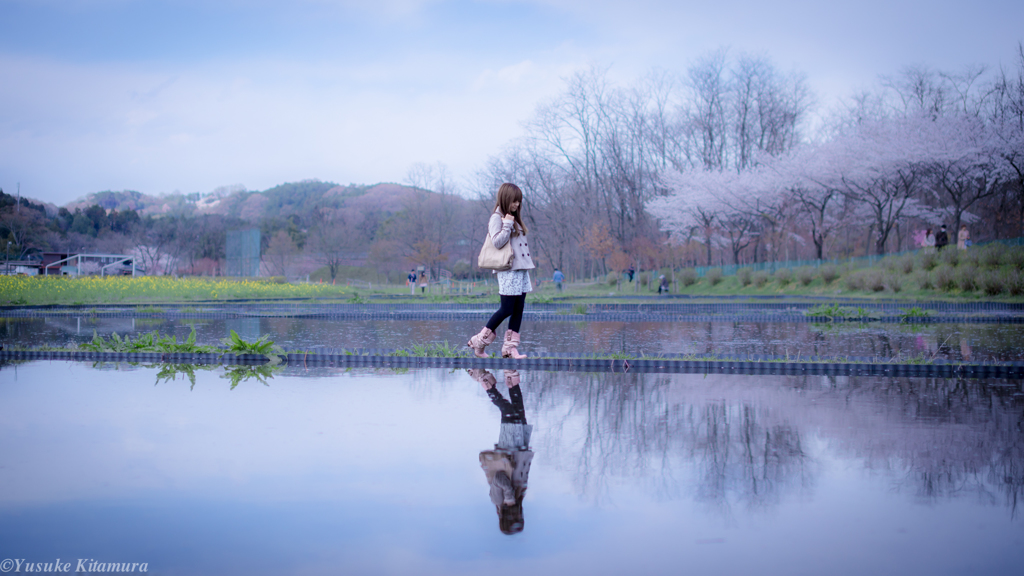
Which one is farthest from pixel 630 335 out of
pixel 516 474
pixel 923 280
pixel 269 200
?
pixel 269 200

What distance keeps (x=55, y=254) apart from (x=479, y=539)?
6229cm

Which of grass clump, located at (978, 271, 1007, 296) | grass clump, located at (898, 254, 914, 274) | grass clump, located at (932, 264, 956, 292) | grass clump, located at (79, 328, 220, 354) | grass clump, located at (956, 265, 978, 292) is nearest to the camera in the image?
grass clump, located at (79, 328, 220, 354)

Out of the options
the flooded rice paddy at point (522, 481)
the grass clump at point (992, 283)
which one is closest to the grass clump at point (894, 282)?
the grass clump at point (992, 283)

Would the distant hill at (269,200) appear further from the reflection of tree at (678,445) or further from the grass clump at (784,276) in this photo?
the reflection of tree at (678,445)

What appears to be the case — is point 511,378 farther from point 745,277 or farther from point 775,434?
point 745,277

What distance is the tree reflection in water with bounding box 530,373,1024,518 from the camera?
2.85 meters

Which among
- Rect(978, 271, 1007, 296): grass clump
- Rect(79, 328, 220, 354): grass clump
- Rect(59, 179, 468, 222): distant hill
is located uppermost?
Rect(59, 179, 468, 222): distant hill

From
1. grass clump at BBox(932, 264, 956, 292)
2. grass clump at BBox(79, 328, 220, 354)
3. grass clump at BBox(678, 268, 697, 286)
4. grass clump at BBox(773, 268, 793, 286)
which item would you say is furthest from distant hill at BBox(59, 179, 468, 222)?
grass clump at BBox(79, 328, 220, 354)

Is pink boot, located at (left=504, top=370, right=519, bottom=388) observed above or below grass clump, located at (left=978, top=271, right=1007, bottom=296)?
below

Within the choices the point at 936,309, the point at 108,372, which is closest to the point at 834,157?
the point at 936,309

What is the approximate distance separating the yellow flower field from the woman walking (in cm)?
1701

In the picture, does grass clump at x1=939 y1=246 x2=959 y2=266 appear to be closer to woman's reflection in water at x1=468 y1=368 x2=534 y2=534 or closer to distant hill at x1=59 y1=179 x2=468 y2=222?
woman's reflection in water at x1=468 y1=368 x2=534 y2=534

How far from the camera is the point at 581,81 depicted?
4316 cm

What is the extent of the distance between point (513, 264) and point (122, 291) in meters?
20.2
